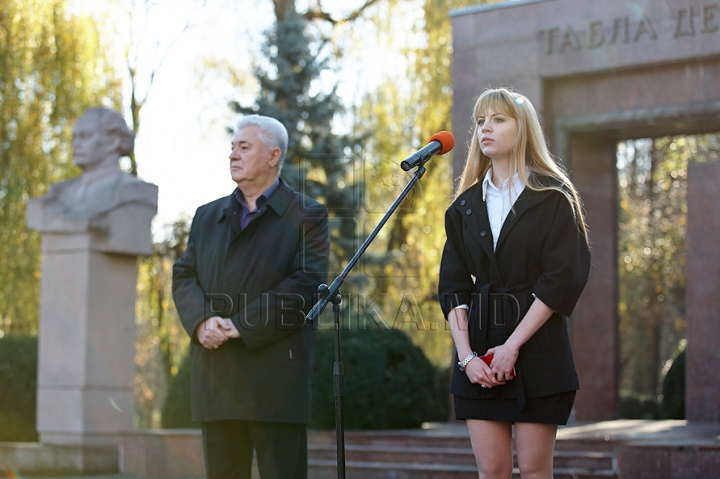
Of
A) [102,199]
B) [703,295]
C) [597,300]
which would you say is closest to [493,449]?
[102,199]

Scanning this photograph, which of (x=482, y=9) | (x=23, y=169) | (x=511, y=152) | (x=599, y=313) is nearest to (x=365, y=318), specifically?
(x=599, y=313)

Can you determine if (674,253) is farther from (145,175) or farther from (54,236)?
(54,236)

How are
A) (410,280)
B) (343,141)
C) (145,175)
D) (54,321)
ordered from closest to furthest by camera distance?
(54,321) < (343,141) < (145,175) < (410,280)

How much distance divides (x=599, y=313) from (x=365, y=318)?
3017 millimetres

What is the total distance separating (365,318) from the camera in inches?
482

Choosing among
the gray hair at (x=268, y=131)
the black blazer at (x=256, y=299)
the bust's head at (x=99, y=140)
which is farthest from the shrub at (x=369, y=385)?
the gray hair at (x=268, y=131)

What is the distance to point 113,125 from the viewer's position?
9219mm

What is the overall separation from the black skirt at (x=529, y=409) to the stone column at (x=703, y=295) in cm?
687

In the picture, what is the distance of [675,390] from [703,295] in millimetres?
2125

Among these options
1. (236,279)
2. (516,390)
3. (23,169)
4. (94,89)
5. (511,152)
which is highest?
(94,89)

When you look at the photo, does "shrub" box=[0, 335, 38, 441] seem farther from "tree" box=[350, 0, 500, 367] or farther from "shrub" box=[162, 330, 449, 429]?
"tree" box=[350, 0, 500, 367]

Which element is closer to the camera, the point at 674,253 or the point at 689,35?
the point at 689,35

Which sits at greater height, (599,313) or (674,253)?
(674,253)

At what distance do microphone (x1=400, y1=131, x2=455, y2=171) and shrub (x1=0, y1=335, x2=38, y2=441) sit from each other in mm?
7499
